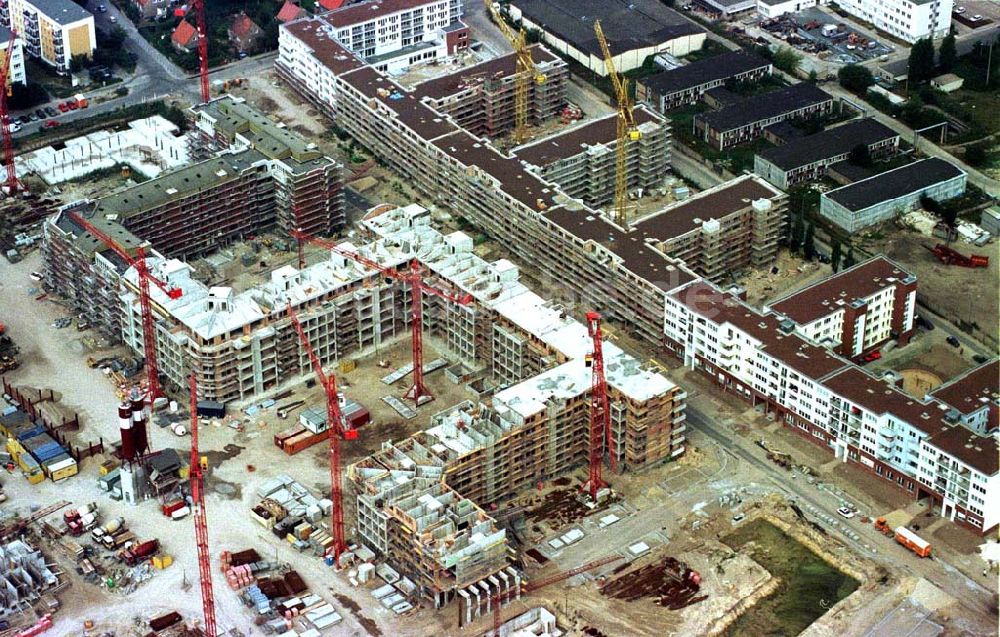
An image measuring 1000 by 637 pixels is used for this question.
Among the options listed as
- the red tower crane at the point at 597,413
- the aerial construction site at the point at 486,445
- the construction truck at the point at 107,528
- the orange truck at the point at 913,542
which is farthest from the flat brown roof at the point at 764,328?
the construction truck at the point at 107,528

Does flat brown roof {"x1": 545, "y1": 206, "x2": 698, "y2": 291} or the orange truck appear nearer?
the orange truck

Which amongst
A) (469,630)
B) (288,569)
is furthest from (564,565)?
(288,569)

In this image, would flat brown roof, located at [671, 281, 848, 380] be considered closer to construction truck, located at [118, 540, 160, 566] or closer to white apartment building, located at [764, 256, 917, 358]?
white apartment building, located at [764, 256, 917, 358]

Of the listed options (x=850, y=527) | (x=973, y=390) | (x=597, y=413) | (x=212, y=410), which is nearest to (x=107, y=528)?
(x=212, y=410)

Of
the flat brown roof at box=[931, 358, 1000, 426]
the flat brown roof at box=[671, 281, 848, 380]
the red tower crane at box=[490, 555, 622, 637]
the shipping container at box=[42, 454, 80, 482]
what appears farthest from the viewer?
the flat brown roof at box=[671, 281, 848, 380]

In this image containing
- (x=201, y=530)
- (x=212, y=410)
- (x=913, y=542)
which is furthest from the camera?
(x=212, y=410)

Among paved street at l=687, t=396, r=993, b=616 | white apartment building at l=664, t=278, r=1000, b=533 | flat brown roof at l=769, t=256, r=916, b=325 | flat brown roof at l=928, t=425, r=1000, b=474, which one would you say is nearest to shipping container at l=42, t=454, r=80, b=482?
paved street at l=687, t=396, r=993, b=616

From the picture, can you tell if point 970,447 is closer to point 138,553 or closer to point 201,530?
point 201,530
